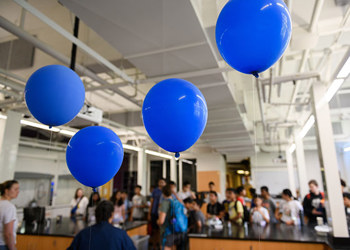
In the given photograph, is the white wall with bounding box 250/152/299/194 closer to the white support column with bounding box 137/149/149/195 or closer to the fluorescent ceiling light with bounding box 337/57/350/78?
the white support column with bounding box 137/149/149/195

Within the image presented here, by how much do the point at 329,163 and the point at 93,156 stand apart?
3.20m

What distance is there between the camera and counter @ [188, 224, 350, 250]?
3137mm

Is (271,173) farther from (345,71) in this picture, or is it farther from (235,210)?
(345,71)

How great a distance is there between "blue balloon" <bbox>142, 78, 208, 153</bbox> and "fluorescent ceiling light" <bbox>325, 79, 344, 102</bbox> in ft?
7.84

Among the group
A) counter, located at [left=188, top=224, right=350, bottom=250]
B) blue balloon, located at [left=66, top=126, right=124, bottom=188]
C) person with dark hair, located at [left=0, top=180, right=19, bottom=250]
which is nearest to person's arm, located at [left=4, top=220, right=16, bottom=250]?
person with dark hair, located at [left=0, top=180, right=19, bottom=250]

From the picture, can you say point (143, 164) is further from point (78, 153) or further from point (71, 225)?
point (78, 153)

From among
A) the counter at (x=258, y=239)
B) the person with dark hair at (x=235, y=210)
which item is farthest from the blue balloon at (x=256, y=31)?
the person with dark hair at (x=235, y=210)

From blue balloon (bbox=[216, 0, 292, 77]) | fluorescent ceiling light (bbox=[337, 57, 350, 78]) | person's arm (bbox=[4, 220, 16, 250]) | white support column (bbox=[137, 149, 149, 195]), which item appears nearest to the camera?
blue balloon (bbox=[216, 0, 292, 77])

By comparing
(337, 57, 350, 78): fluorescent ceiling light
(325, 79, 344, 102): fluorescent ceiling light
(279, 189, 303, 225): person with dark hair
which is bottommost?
(279, 189, 303, 225): person with dark hair

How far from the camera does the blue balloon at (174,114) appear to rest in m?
1.28

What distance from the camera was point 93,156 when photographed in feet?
5.13

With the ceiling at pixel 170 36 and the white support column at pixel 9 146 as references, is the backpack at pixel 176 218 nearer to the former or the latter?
the ceiling at pixel 170 36

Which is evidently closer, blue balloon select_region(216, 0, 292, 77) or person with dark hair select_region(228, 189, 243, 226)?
blue balloon select_region(216, 0, 292, 77)

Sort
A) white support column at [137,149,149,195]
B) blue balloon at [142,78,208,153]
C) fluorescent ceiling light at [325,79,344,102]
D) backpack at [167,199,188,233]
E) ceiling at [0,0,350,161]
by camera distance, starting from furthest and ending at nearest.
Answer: white support column at [137,149,149,195], backpack at [167,199,188,233], fluorescent ceiling light at [325,79,344,102], ceiling at [0,0,350,161], blue balloon at [142,78,208,153]
